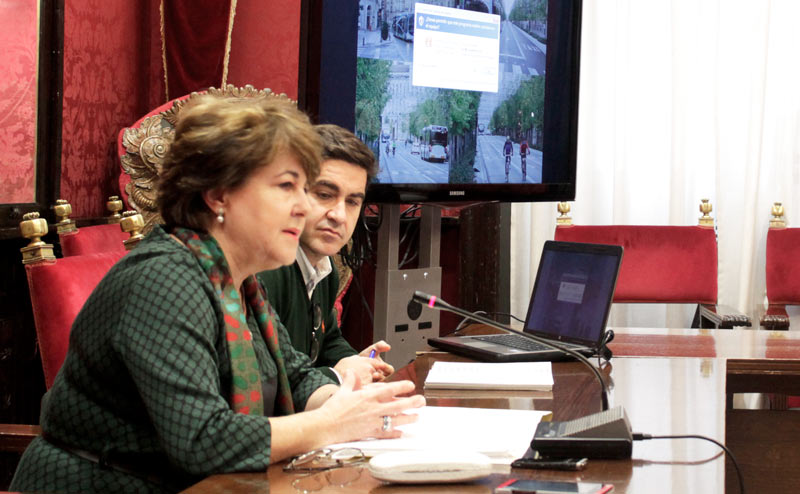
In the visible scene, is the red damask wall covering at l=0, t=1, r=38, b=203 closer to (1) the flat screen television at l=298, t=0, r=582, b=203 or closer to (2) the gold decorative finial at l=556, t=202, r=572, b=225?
(1) the flat screen television at l=298, t=0, r=582, b=203

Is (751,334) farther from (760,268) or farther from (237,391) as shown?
(237,391)

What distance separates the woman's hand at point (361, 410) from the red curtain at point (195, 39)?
2.56 m

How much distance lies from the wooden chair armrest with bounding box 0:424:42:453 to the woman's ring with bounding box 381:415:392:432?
25.9 inches

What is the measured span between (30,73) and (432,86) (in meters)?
1.23

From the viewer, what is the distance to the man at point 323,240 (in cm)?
216

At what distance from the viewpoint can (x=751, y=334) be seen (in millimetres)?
2727

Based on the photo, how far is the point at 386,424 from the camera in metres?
1.43

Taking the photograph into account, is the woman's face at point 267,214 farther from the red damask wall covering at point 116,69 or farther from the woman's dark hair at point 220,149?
the red damask wall covering at point 116,69

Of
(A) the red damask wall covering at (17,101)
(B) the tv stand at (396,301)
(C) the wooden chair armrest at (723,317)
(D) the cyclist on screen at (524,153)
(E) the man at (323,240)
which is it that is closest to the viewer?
(E) the man at (323,240)

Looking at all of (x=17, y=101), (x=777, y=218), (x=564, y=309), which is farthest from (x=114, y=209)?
(x=777, y=218)

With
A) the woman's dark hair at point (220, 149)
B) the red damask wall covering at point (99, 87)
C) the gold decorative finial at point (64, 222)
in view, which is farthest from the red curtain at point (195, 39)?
the woman's dark hair at point (220, 149)

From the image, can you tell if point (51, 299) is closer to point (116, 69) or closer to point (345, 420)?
point (345, 420)

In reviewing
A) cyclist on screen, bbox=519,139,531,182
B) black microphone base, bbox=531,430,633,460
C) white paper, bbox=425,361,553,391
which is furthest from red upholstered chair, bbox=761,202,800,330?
black microphone base, bbox=531,430,633,460

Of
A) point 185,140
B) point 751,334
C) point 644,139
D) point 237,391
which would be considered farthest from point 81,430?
point 644,139
